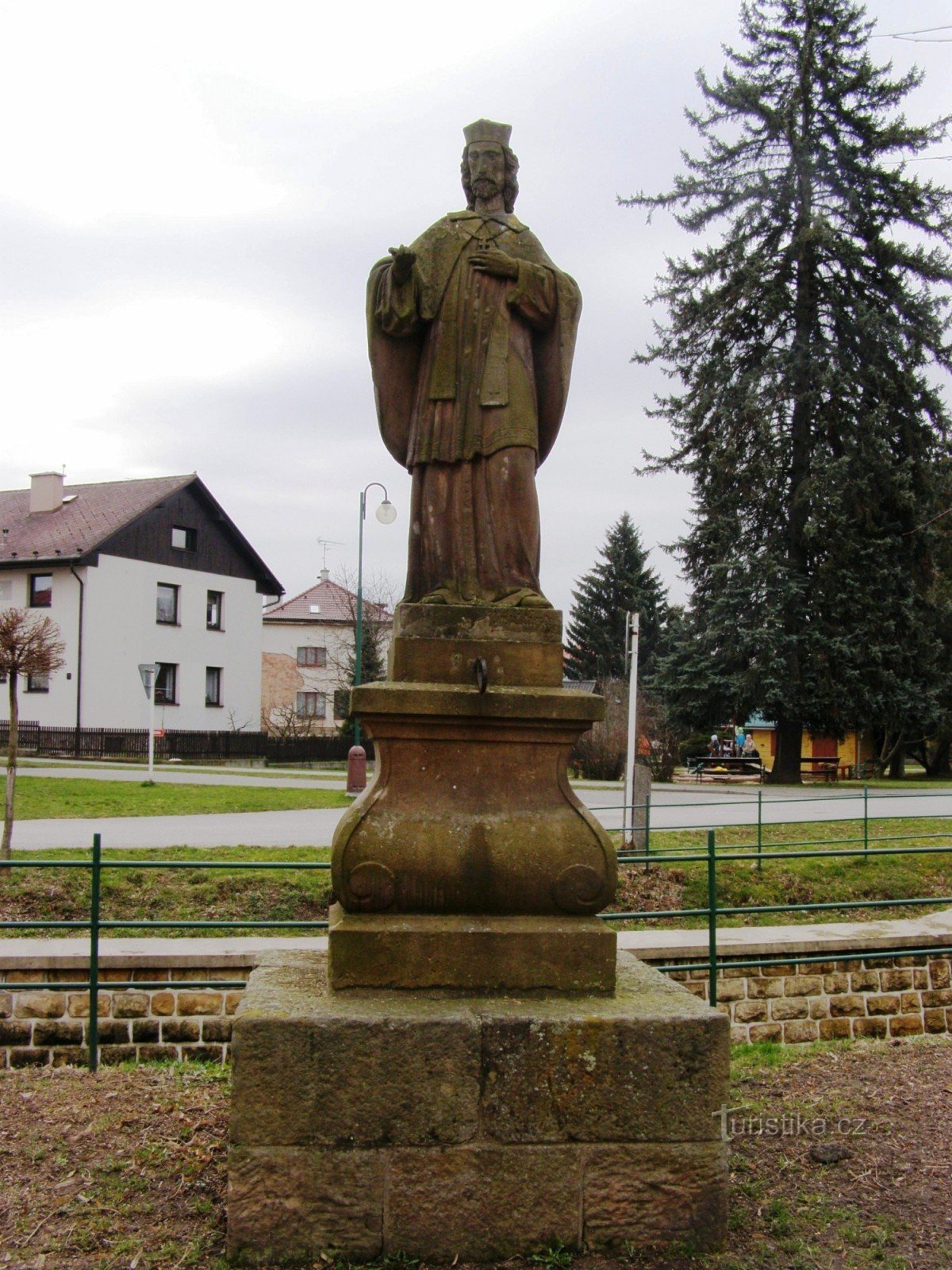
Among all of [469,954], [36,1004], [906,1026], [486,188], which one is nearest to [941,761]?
[906,1026]

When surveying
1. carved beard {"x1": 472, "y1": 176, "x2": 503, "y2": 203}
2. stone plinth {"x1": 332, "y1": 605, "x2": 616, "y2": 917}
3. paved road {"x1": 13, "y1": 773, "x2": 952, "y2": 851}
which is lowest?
paved road {"x1": 13, "y1": 773, "x2": 952, "y2": 851}

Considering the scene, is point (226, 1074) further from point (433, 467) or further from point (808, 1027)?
point (808, 1027)

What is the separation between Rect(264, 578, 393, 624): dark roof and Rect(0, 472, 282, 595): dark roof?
10.2 m

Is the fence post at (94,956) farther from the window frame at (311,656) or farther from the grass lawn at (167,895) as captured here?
the window frame at (311,656)

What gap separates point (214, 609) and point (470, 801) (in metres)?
36.6

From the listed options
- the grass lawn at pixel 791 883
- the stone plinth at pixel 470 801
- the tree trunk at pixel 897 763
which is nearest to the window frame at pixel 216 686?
the tree trunk at pixel 897 763

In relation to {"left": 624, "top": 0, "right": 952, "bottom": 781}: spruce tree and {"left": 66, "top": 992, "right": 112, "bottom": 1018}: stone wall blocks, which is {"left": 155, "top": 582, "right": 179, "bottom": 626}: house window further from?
{"left": 66, "top": 992, "right": 112, "bottom": 1018}: stone wall blocks

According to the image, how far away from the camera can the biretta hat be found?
14.8ft

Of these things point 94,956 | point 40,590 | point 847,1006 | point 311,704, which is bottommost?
point 847,1006

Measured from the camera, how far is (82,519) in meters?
36.3

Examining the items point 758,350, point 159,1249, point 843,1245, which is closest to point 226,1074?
point 159,1249

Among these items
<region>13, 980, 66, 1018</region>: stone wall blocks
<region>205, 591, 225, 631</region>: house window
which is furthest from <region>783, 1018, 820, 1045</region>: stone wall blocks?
<region>205, 591, 225, 631</region>: house window

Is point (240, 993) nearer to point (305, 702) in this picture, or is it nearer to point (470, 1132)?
point (470, 1132)

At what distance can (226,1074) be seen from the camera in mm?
5660
